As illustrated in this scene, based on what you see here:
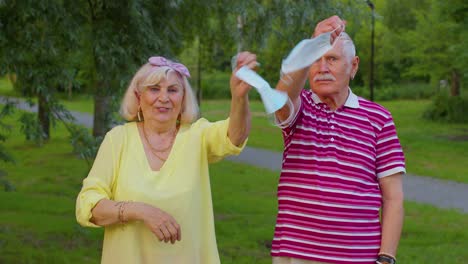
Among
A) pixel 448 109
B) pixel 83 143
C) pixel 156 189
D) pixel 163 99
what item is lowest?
pixel 448 109

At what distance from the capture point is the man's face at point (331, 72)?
2.83 metres

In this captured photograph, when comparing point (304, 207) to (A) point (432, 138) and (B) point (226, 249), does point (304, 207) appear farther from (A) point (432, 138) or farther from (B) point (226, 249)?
(A) point (432, 138)

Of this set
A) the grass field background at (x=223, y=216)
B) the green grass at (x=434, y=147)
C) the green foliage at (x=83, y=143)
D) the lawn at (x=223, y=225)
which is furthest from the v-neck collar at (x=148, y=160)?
the green grass at (x=434, y=147)

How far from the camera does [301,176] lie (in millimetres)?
2844

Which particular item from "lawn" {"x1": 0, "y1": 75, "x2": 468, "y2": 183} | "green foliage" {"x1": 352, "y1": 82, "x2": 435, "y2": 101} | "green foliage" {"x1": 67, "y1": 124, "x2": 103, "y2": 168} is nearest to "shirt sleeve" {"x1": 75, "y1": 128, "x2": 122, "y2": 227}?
"green foliage" {"x1": 67, "y1": 124, "x2": 103, "y2": 168}

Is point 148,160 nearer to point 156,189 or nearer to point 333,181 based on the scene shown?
point 156,189

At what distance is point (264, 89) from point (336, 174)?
22.7 inches

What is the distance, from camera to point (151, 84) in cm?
284

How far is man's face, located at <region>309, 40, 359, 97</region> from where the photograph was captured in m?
2.83

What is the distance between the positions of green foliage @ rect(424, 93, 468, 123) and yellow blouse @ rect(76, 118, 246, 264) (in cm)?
2517

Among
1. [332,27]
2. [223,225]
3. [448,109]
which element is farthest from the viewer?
[448,109]

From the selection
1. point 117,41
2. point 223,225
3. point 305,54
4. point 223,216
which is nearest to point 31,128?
point 117,41

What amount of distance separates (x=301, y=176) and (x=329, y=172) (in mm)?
112

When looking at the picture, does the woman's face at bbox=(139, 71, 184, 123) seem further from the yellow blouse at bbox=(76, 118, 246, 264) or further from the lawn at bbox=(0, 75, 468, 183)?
the lawn at bbox=(0, 75, 468, 183)
